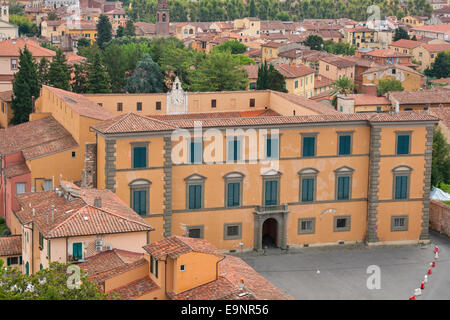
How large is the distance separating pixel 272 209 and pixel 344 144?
18.2 feet

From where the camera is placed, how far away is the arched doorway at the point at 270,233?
5044cm

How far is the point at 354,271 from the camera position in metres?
46.2

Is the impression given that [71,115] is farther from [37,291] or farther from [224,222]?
[37,291]

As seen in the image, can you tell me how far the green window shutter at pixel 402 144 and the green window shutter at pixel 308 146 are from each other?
16.3 ft

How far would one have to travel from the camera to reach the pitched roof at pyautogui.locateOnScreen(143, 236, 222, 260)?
32938mm

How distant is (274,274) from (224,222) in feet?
16.1

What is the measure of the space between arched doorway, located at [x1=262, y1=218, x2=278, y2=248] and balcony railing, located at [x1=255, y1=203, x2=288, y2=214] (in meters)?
1.16

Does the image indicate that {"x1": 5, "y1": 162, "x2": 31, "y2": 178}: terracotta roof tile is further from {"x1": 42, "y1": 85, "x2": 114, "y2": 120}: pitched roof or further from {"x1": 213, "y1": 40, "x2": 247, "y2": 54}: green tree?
{"x1": 213, "y1": 40, "x2": 247, "y2": 54}: green tree

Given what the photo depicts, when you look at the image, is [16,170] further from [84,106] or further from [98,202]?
[98,202]

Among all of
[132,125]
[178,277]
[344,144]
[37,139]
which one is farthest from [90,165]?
[178,277]

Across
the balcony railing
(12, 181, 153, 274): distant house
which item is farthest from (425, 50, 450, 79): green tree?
(12, 181, 153, 274): distant house

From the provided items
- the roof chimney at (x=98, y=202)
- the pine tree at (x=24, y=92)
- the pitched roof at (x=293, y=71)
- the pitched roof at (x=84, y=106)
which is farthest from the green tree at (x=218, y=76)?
the roof chimney at (x=98, y=202)

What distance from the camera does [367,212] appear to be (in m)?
51.1

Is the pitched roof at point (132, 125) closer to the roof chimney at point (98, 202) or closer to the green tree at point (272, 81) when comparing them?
the roof chimney at point (98, 202)
